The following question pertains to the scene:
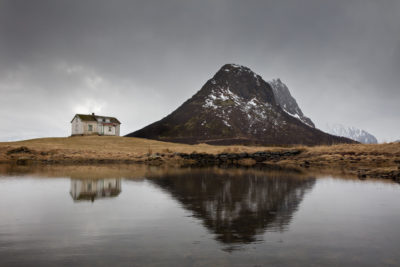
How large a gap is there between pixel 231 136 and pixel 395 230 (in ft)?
595

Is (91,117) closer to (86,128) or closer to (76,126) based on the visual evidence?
(86,128)

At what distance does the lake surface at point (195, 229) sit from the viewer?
5.68m

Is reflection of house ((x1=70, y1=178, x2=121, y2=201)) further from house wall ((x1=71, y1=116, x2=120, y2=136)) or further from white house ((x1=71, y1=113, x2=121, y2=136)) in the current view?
white house ((x1=71, y1=113, x2=121, y2=136))

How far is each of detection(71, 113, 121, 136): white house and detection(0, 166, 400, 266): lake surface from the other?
243 ft

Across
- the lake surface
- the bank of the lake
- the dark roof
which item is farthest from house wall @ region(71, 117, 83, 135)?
the lake surface

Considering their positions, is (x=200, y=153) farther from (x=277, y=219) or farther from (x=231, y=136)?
(x=231, y=136)

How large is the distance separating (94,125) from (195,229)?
83839 mm

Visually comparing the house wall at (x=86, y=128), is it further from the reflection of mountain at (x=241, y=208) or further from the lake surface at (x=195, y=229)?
the reflection of mountain at (x=241, y=208)

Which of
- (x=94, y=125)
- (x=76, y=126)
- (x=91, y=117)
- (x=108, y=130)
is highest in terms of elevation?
(x=91, y=117)

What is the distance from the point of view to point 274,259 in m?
5.61

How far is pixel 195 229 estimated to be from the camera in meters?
7.77

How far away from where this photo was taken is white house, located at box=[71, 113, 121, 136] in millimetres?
82875

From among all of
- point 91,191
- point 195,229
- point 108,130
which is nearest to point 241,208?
point 195,229

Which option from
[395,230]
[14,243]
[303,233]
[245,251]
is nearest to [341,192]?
[395,230]
